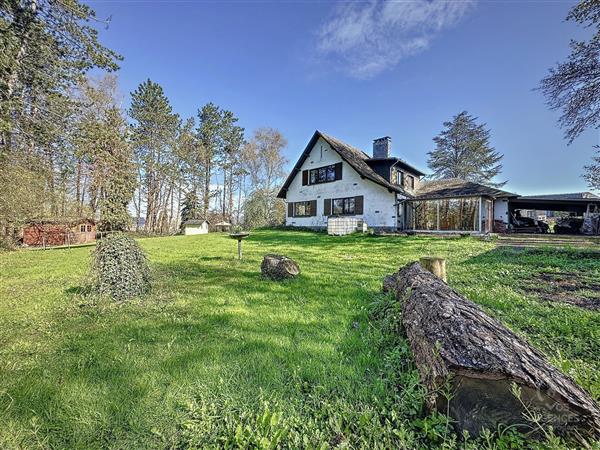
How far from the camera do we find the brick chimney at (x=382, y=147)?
2039 centimetres

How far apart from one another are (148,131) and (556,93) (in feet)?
110

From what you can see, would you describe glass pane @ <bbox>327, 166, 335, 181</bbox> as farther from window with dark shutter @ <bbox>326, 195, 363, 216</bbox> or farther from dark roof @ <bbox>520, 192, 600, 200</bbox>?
dark roof @ <bbox>520, 192, 600, 200</bbox>

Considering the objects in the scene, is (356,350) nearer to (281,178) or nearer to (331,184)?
(331,184)

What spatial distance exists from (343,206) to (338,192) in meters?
1.18

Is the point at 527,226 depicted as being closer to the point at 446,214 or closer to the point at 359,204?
the point at 446,214

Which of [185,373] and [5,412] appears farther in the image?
[185,373]

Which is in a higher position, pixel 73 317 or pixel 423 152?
pixel 423 152

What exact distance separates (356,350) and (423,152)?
37014 millimetres

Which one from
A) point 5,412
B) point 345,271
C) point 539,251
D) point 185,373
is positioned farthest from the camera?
point 539,251

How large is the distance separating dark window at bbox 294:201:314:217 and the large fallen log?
19.5m

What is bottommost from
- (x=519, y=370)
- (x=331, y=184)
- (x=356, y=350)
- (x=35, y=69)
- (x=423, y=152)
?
(x=356, y=350)

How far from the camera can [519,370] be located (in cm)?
159

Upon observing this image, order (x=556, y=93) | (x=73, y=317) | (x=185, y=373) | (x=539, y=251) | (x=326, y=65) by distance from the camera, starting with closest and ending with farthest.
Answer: (x=185, y=373) → (x=73, y=317) → (x=539, y=251) → (x=556, y=93) → (x=326, y=65)

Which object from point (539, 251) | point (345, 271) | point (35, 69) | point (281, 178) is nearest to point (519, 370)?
point (345, 271)
